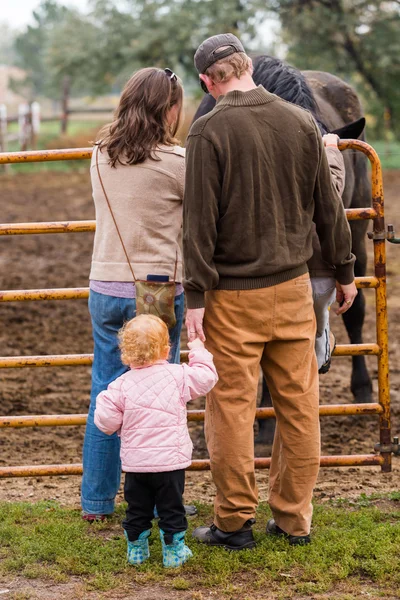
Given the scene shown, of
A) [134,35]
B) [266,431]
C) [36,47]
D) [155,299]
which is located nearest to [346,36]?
[134,35]

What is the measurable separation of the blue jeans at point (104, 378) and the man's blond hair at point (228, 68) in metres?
0.81

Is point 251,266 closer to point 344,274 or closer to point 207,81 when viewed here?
point 344,274

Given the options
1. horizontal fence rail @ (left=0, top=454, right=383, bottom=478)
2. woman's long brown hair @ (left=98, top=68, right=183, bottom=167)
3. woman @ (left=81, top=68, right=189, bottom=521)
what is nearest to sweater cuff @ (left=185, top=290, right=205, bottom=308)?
woman @ (left=81, top=68, right=189, bottom=521)

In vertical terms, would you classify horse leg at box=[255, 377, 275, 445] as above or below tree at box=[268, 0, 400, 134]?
below

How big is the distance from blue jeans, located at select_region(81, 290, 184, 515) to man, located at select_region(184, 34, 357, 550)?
0.31 m

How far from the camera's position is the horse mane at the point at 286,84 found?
3.50 metres

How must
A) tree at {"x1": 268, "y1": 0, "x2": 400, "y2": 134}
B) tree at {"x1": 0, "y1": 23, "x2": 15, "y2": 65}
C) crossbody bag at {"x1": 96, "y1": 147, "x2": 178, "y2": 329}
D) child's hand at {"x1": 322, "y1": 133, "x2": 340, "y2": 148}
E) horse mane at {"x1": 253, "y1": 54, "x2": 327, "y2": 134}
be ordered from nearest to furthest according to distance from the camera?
crossbody bag at {"x1": 96, "y1": 147, "x2": 178, "y2": 329}, child's hand at {"x1": 322, "y1": 133, "x2": 340, "y2": 148}, horse mane at {"x1": 253, "y1": 54, "x2": 327, "y2": 134}, tree at {"x1": 268, "y1": 0, "x2": 400, "y2": 134}, tree at {"x1": 0, "y1": 23, "x2": 15, "y2": 65}

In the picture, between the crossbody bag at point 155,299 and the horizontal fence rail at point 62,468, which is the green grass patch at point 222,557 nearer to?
the horizontal fence rail at point 62,468

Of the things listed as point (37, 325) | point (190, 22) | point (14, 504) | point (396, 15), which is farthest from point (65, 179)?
point (14, 504)

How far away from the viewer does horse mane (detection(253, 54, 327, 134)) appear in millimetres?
3502

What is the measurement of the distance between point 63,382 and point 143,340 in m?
2.89

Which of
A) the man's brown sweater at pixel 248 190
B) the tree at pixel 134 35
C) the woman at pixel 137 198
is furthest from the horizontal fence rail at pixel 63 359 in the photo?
the tree at pixel 134 35

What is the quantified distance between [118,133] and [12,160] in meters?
0.76

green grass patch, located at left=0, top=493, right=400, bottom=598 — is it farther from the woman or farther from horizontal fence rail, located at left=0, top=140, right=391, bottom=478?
the woman
